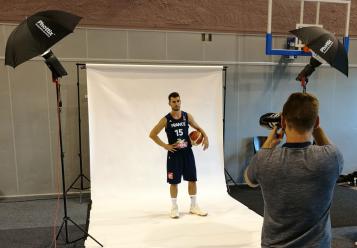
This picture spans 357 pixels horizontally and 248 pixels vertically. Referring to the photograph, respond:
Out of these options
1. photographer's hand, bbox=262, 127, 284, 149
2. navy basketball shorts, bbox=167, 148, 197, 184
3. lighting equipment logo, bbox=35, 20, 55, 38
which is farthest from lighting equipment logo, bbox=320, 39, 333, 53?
lighting equipment logo, bbox=35, 20, 55, 38

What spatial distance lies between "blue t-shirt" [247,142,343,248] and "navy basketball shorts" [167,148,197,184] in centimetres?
252

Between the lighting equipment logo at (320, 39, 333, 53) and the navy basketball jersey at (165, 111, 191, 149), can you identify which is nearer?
the lighting equipment logo at (320, 39, 333, 53)

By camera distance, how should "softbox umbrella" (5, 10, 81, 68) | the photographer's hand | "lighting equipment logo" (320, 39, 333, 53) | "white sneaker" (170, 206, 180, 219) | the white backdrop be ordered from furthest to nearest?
the white backdrop
"white sneaker" (170, 206, 180, 219)
"lighting equipment logo" (320, 39, 333, 53)
"softbox umbrella" (5, 10, 81, 68)
the photographer's hand

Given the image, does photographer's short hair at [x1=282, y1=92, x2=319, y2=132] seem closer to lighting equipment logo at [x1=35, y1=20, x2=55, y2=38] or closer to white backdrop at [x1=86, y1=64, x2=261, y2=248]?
lighting equipment logo at [x1=35, y1=20, x2=55, y2=38]

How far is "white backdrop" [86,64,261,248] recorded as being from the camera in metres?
4.52

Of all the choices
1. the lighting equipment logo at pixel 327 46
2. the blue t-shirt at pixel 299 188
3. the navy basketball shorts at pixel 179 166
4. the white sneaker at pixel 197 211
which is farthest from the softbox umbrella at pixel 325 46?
the white sneaker at pixel 197 211

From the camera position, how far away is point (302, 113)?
1.34m

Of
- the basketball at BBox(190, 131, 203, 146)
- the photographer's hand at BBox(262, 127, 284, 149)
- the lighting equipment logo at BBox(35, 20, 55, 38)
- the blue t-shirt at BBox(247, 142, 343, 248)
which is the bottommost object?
the basketball at BBox(190, 131, 203, 146)

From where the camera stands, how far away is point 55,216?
4109 millimetres

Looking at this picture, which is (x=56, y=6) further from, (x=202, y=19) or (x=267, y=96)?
(x=267, y=96)

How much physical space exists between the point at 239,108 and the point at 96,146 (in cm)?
243

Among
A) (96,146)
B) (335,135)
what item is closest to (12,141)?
(96,146)

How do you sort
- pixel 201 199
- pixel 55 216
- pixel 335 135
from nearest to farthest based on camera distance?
pixel 55 216
pixel 201 199
pixel 335 135

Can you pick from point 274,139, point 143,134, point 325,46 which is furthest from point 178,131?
point 274,139
